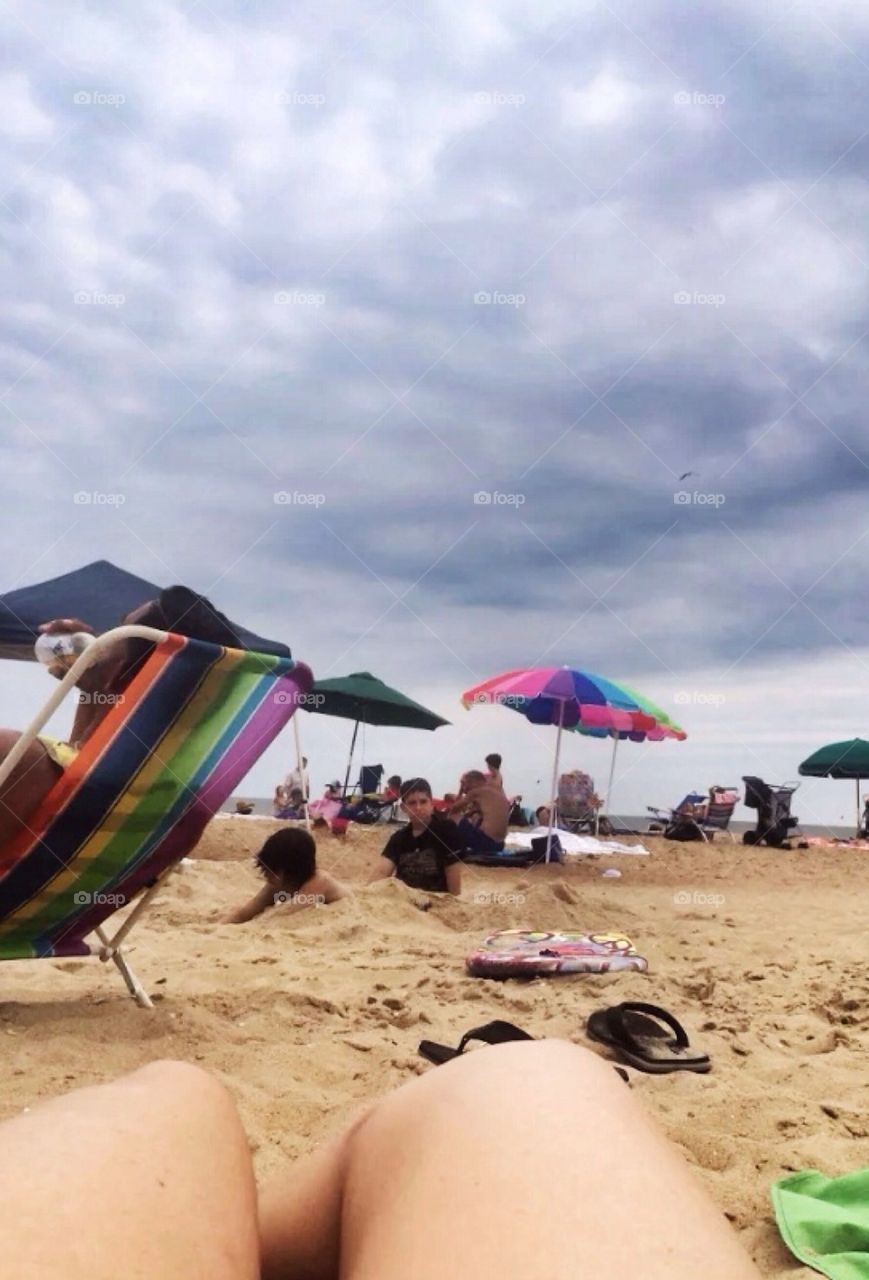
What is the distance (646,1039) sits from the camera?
8.71ft

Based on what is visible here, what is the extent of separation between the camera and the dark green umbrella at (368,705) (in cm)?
1584

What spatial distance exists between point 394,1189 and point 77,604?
427 inches

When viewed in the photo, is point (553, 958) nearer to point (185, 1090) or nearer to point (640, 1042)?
point (640, 1042)

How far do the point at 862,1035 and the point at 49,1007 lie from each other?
7.79ft

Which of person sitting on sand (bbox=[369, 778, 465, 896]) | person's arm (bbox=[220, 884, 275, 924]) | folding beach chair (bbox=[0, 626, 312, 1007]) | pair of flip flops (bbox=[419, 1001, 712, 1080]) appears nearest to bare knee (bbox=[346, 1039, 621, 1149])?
pair of flip flops (bbox=[419, 1001, 712, 1080])

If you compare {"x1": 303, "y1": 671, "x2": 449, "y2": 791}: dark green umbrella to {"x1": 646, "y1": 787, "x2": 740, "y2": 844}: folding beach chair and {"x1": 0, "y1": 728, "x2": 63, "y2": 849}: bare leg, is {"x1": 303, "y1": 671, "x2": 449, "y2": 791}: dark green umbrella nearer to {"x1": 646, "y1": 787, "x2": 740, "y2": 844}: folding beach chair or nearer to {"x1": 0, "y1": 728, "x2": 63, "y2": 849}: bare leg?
{"x1": 646, "y1": 787, "x2": 740, "y2": 844}: folding beach chair

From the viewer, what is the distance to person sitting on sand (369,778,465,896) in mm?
6645

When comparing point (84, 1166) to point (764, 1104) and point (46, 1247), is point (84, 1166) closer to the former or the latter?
point (46, 1247)

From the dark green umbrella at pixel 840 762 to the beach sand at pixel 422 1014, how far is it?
15120 mm

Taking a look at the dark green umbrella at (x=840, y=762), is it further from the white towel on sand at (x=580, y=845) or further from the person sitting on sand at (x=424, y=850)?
the person sitting on sand at (x=424, y=850)

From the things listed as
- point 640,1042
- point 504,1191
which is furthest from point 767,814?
point 504,1191

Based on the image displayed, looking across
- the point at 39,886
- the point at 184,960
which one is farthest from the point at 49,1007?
the point at 184,960

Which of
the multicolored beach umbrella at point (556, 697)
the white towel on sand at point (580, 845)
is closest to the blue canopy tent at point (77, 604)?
the multicolored beach umbrella at point (556, 697)

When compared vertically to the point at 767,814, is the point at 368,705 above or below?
above
